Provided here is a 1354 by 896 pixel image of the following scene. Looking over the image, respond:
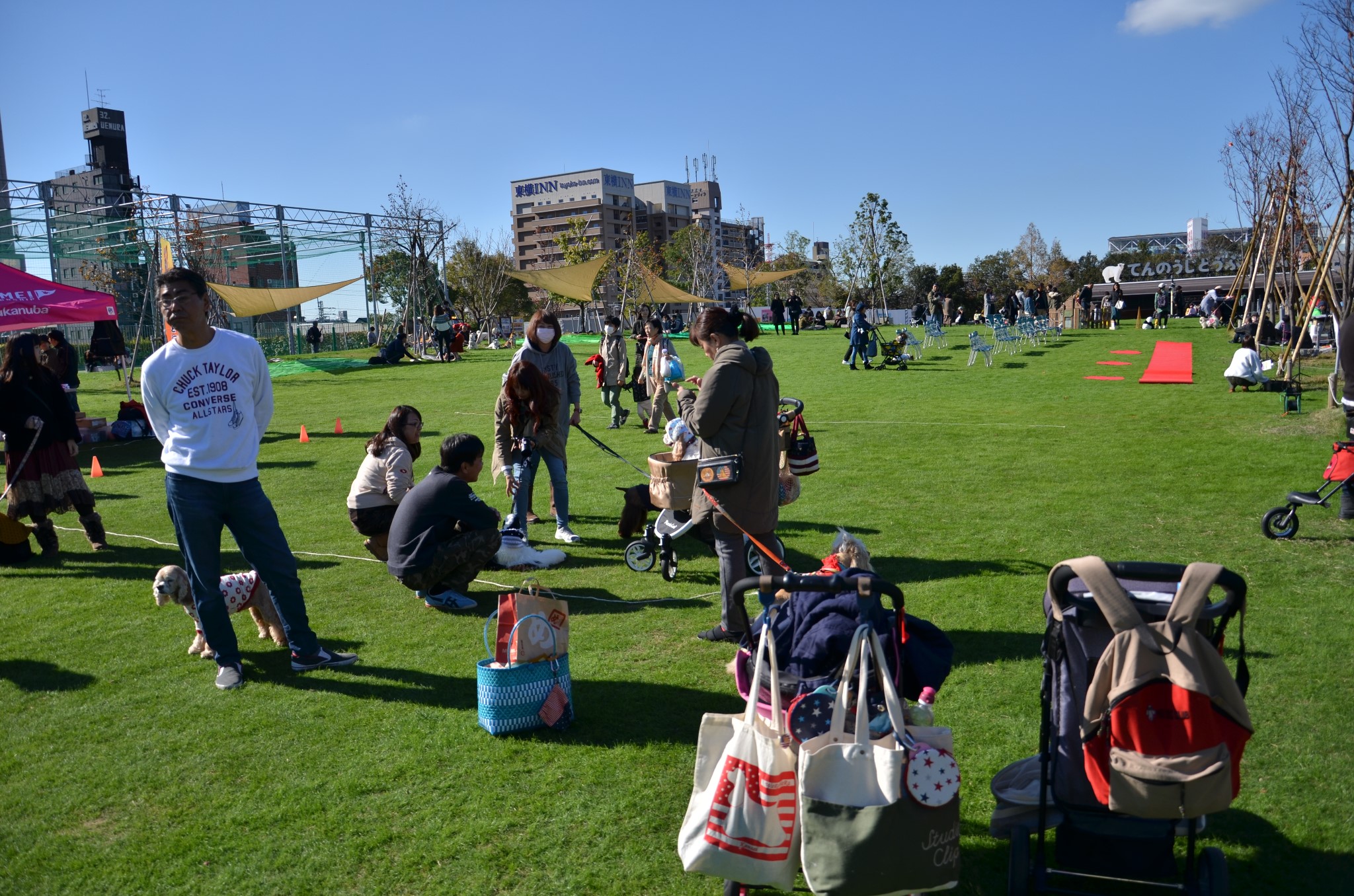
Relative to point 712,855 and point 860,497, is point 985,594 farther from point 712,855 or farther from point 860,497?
point 712,855

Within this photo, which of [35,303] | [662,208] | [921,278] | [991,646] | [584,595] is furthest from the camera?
[662,208]

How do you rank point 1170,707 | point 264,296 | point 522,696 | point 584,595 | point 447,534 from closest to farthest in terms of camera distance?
point 1170,707 → point 522,696 → point 447,534 → point 584,595 → point 264,296

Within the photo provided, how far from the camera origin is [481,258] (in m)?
66.1

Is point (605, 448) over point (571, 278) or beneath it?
beneath

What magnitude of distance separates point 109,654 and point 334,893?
3.43 m

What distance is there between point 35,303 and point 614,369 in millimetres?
8627

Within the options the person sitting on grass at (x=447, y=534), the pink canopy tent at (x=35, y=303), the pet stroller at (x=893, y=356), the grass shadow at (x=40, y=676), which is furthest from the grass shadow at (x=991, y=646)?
the pet stroller at (x=893, y=356)

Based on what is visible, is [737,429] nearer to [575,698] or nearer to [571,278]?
[575,698]

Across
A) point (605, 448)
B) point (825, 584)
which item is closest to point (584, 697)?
point (825, 584)

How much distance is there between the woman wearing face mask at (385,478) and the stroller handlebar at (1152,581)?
17.9 feet

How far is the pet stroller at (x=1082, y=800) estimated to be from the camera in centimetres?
293

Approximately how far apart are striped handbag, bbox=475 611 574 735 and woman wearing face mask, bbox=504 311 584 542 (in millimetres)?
3642

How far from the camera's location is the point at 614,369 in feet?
52.2

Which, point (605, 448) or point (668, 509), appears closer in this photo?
point (668, 509)
